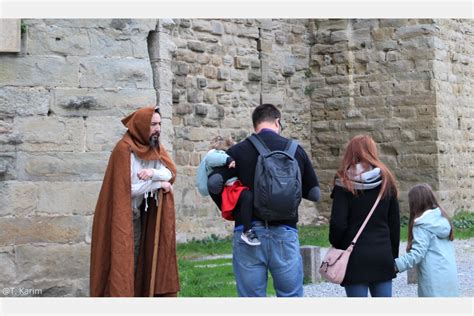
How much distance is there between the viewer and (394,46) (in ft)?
50.0

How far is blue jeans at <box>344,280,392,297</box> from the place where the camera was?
6.30 meters

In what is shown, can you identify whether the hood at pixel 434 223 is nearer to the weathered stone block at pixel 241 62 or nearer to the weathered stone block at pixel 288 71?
the weathered stone block at pixel 241 62

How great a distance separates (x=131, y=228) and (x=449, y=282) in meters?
2.24

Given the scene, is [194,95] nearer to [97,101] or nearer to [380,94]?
[380,94]

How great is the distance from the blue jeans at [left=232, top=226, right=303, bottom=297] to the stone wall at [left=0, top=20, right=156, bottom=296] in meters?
1.67

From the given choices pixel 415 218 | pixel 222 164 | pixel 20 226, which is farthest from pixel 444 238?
pixel 20 226

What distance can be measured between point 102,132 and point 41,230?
2.90ft

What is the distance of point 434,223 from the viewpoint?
6.56m

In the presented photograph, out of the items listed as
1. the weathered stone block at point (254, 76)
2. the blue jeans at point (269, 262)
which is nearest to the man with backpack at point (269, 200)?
the blue jeans at point (269, 262)

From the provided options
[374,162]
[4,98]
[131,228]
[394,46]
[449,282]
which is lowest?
[449,282]

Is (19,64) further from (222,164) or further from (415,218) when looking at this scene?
(415,218)

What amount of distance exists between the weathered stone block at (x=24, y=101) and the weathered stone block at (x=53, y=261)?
103cm

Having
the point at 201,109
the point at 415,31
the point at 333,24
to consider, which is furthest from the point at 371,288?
the point at 333,24

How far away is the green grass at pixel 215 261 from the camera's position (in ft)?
29.1
